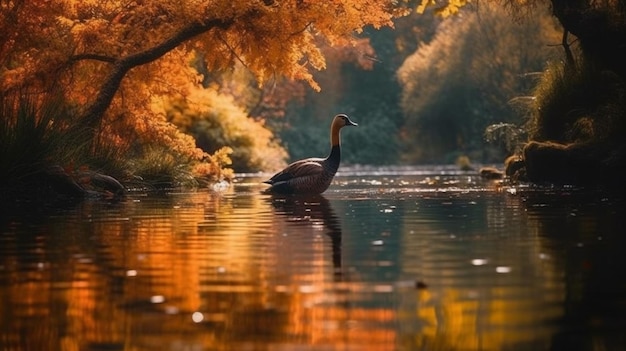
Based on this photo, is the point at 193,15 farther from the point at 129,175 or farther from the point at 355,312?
the point at 355,312

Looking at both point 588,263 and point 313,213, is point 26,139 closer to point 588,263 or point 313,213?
point 313,213

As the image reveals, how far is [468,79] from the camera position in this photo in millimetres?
62188

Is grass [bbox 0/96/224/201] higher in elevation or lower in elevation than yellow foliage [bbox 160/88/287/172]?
lower

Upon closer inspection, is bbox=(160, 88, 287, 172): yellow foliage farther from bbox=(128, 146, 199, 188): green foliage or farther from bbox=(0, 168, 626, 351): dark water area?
bbox=(0, 168, 626, 351): dark water area

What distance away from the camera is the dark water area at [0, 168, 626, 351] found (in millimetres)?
7328

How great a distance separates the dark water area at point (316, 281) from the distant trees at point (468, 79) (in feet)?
132

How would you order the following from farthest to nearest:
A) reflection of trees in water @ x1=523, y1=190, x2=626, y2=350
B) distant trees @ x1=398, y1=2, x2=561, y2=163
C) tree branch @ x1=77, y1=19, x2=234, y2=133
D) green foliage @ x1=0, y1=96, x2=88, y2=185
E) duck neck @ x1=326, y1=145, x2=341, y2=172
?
1. distant trees @ x1=398, y1=2, x2=561, y2=163
2. tree branch @ x1=77, y1=19, x2=234, y2=133
3. duck neck @ x1=326, y1=145, x2=341, y2=172
4. green foliage @ x1=0, y1=96, x2=88, y2=185
5. reflection of trees in water @ x1=523, y1=190, x2=626, y2=350

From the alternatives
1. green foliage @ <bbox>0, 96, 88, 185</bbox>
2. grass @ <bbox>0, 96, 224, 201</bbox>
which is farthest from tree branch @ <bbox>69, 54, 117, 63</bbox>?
green foliage @ <bbox>0, 96, 88, 185</bbox>

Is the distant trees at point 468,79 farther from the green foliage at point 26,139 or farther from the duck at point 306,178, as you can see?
the green foliage at point 26,139

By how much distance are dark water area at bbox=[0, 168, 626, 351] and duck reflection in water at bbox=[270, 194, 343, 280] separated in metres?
0.06

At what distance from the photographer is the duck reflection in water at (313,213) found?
1253 cm

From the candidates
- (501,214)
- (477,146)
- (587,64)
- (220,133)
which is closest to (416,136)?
(477,146)

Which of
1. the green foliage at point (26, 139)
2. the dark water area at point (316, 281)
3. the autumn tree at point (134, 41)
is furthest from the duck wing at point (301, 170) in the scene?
the dark water area at point (316, 281)

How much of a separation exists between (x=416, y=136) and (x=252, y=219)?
48.7 m
